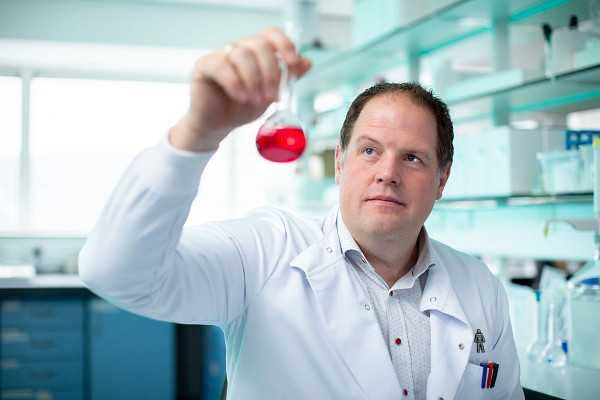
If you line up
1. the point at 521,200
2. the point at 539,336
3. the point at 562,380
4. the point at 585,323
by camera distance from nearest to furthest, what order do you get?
the point at 562,380 < the point at 585,323 < the point at 539,336 < the point at 521,200

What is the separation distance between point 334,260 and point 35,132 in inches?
172

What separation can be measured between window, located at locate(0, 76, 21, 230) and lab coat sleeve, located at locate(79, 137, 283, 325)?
440cm

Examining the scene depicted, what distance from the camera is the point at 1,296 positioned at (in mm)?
3807

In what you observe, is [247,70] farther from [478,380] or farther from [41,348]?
[41,348]

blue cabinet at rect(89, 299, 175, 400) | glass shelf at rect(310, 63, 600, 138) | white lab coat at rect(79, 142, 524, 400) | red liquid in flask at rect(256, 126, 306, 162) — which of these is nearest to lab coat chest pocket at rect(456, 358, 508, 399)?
white lab coat at rect(79, 142, 524, 400)

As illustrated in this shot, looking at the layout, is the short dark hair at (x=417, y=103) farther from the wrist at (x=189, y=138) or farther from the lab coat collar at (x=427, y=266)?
the wrist at (x=189, y=138)

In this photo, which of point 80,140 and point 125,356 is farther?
point 80,140

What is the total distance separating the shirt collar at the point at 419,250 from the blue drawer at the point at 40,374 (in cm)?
298

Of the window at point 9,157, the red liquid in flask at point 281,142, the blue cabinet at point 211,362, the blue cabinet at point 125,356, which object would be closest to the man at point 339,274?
the red liquid in flask at point 281,142

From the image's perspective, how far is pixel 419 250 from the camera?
1.52 meters

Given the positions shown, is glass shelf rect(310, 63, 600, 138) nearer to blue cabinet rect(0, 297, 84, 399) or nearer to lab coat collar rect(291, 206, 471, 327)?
lab coat collar rect(291, 206, 471, 327)

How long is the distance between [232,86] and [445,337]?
83 cm

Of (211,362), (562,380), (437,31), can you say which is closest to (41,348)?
(211,362)

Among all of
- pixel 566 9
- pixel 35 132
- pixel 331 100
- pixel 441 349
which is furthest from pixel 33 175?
pixel 441 349
